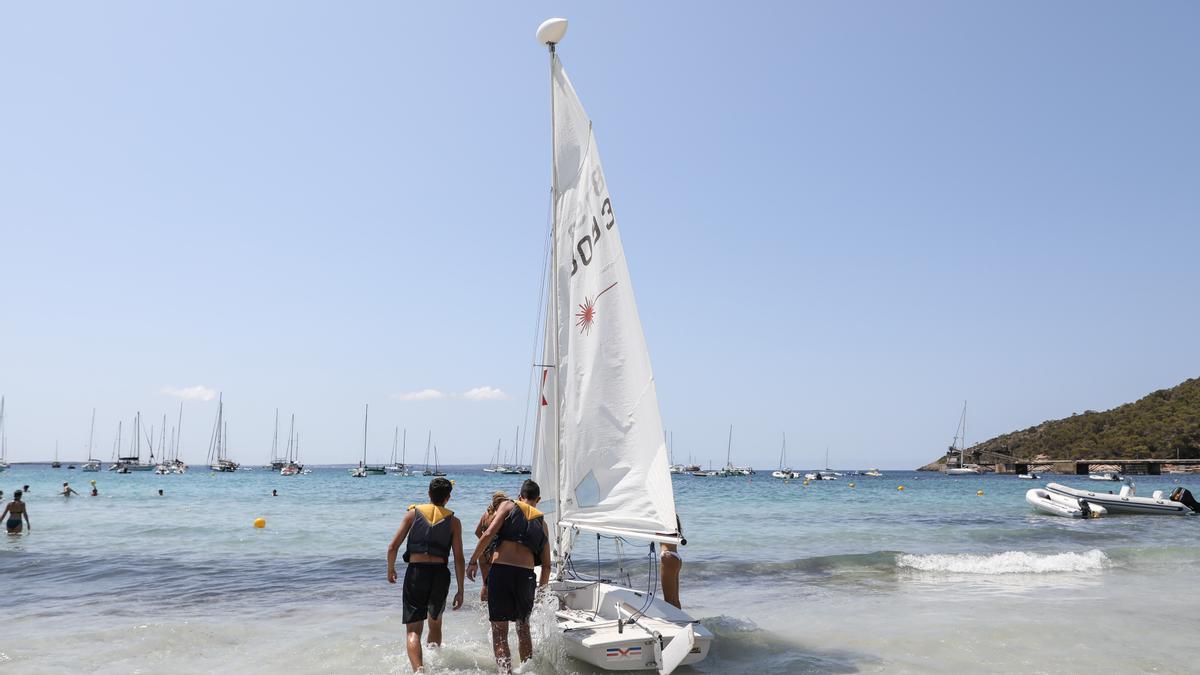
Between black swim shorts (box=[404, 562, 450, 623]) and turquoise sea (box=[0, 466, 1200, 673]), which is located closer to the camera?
black swim shorts (box=[404, 562, 450, 623])

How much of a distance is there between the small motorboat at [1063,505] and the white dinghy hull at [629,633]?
2866 centimetres

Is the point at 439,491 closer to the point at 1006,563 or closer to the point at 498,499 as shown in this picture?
the point at 498,499

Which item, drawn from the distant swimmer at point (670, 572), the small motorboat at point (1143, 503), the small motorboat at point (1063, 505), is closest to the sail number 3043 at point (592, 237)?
the distant swimmer at point (670, 572)

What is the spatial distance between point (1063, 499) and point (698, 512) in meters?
15.0

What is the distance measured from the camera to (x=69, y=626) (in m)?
10.6

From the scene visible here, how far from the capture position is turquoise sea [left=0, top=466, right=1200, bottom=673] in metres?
8.70

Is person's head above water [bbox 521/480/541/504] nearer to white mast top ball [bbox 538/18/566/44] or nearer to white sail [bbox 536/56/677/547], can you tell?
white sail [bbox 536/56/677/547]

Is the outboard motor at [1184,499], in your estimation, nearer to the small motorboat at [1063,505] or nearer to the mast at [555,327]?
the small motorboat at [1063,505]

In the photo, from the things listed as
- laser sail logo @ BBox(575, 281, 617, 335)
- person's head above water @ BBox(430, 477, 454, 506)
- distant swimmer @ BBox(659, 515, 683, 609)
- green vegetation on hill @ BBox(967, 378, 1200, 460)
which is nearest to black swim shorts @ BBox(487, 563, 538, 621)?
person's head above water @ BBox(430, 477, 454, 506)

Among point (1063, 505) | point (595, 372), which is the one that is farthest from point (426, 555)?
point (1063, 505)

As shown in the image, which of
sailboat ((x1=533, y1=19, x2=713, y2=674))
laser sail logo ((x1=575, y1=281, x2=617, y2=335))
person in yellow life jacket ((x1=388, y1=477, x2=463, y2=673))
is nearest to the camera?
person in yellow life jacket ((x1=388, y1=477, x2=463, y2=673))

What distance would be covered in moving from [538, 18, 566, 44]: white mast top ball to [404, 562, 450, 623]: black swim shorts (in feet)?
19.1

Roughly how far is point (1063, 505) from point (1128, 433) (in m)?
97.3

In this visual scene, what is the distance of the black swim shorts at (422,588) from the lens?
278 inches
